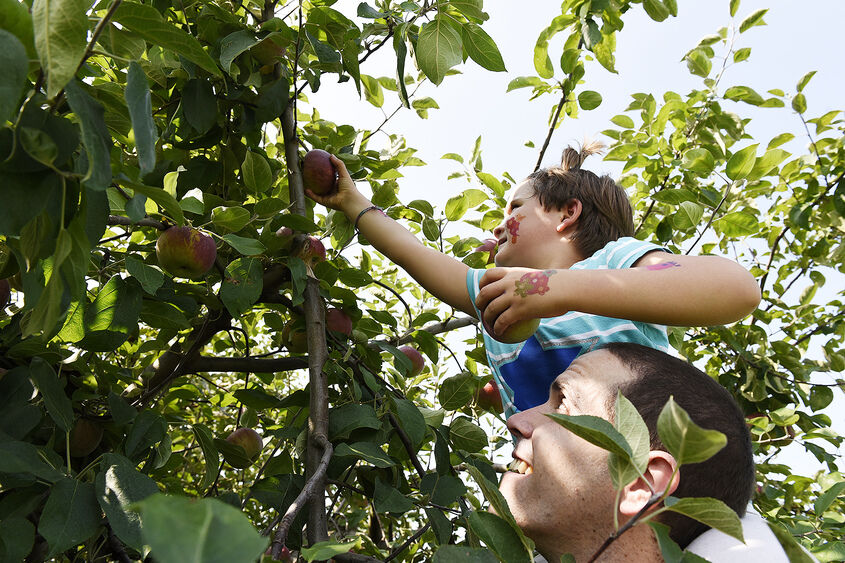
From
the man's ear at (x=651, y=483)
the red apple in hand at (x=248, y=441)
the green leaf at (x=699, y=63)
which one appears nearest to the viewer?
the man's ear at (x=651, y=483)

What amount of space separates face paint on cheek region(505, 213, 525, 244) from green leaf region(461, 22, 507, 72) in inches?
22.6

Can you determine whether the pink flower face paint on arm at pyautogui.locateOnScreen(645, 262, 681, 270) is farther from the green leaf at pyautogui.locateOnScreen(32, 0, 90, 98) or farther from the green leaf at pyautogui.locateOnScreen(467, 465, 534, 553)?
the green leaf at pyautogui.locateOnScreen(32, 0, 90, 98)

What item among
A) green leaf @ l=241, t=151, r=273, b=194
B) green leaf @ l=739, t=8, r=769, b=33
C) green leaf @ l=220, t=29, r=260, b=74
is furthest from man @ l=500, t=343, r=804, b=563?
green leaf @ l=739, t=8, r=769, b=33

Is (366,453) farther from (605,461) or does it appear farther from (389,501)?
(605,461)

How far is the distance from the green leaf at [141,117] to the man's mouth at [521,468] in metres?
0.81

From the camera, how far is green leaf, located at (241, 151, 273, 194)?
1570mm

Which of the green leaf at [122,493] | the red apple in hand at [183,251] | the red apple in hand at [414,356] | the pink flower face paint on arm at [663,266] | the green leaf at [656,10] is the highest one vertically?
the green leaf at [656,10]

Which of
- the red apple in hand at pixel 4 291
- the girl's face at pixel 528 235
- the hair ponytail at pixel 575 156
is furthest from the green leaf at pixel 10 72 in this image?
the hair ponytail at pixel 575 156

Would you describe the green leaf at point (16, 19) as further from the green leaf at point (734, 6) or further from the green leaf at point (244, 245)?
the green leaf at point (734, 6)

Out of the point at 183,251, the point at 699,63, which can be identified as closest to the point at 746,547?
the point at 183,251

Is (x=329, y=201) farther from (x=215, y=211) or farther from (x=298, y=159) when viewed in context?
(x=215, y=211)

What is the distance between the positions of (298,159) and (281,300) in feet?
1.36

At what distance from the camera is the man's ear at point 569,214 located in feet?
6.17

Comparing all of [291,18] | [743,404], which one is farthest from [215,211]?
[743,404]
